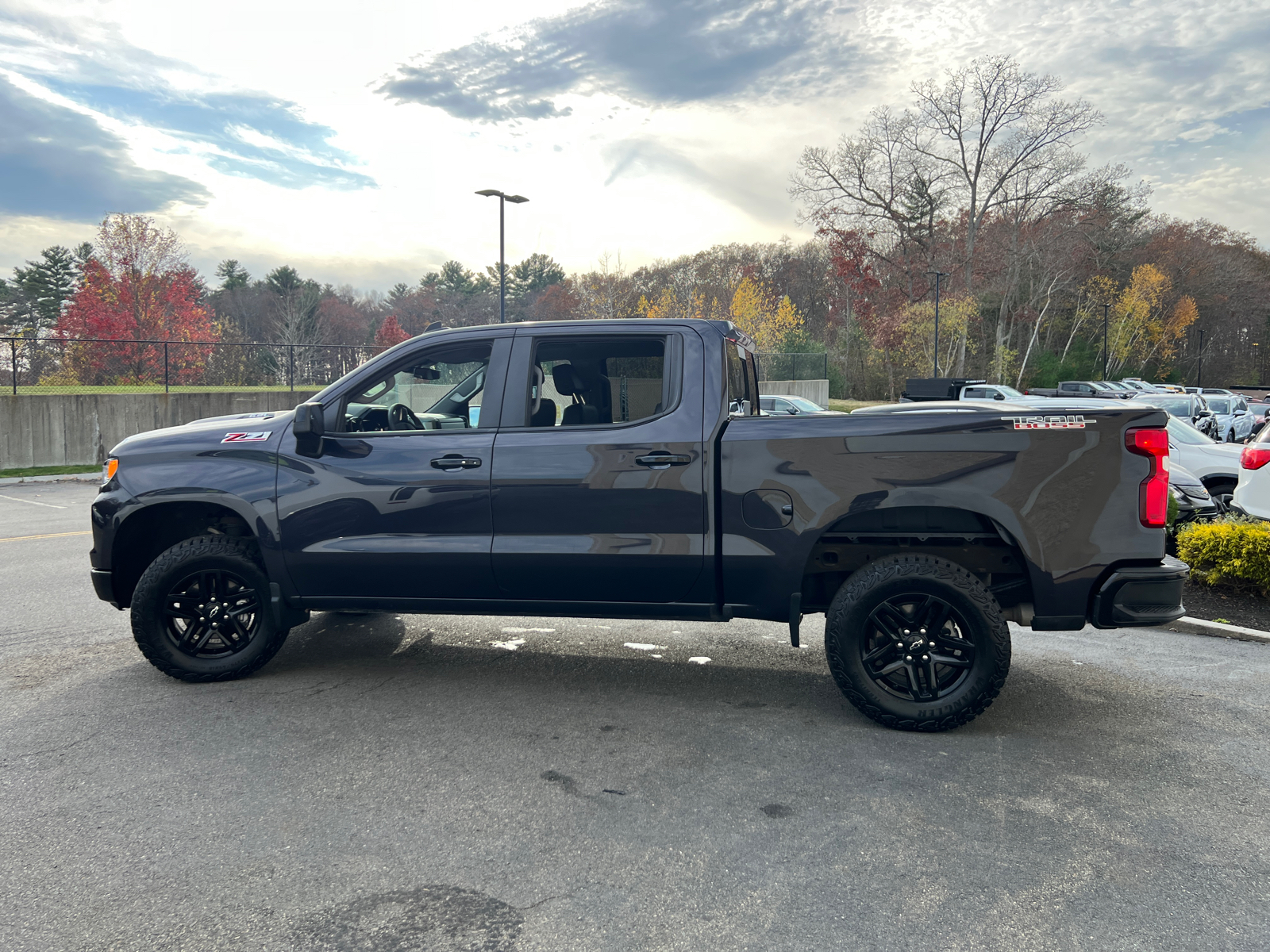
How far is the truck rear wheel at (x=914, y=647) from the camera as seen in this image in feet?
13.6

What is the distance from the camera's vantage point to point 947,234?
2221 inches

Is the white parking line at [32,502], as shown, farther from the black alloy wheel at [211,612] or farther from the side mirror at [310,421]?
the side mirror at [310,421]

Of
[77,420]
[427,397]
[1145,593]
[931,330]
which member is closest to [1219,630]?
[1145,593]

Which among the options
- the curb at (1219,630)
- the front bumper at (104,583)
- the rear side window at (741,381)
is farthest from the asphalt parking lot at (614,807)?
the rear side window at (741,381)

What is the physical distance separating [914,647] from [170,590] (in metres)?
4.03

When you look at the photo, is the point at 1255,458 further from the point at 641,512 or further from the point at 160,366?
the point at 160,366

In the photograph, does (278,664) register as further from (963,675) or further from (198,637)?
(963,675)

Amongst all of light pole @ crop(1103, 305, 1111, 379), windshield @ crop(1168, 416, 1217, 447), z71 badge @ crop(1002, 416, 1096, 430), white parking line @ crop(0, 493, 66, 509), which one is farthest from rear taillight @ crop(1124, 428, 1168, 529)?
light pole @ crop(1103, 305, 1111, 379)

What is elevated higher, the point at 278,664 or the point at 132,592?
the point at 132,592

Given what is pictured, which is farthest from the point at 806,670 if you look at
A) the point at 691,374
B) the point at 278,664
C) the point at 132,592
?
the point at 132,592

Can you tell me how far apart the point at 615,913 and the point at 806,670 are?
9.18ft

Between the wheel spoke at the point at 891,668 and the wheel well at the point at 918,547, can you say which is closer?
the wheel spoke at the point at 891,668

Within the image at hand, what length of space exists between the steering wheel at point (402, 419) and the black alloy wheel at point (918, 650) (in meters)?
2.69

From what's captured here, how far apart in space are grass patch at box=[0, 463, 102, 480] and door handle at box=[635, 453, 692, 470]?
17.8m
